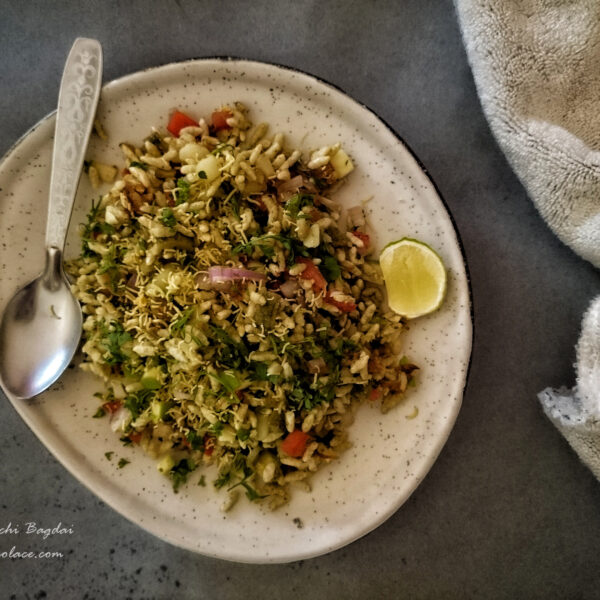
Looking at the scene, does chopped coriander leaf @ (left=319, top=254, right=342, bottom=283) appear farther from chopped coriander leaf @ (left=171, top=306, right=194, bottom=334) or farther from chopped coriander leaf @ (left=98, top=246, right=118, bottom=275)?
chopped coriander leaf @ (left=98, top=246, right=118, bottom=275)

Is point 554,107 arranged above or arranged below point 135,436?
above

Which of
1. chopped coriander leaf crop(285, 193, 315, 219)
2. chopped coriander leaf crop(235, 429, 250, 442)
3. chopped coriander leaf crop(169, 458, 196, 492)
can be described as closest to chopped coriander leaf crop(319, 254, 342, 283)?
chopped coriander leaf crop(285, 193, 315, 219)

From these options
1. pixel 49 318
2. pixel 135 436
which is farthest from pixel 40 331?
→ pixel 135 436

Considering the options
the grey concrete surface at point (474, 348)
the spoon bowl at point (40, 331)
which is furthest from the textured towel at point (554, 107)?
the spoon bowl at point (40, 331)

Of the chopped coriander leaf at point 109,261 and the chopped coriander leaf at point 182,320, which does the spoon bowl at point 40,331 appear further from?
the chopped coriander leaf at point 182,320

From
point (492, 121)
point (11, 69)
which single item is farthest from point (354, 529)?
point (11, 69)

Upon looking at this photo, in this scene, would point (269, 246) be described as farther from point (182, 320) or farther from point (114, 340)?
point (114, 340)
